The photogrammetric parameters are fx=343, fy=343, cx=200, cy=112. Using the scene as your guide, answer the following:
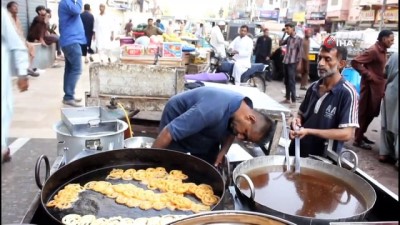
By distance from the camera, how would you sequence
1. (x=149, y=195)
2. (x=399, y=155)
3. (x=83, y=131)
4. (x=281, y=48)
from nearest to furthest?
(x=399, y=155) < (x=149, y=195) < (x=83, y=131) < (x=281, y=48)

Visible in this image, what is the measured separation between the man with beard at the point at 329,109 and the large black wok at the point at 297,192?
1.04ft

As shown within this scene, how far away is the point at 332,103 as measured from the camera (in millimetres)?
2807

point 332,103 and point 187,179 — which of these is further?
point 332,103

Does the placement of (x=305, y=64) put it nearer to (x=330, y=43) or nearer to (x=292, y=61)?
(x=292, y=61)

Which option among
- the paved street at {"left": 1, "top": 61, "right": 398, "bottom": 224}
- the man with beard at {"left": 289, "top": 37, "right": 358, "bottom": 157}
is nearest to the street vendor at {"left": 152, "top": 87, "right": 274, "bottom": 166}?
the man with beard at {"left": 289, "top": 37, "right": 358, "bottom": 157}

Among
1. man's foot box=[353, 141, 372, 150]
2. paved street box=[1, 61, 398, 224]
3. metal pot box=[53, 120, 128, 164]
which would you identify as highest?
metal pot box=[53, 120, 128, 164]

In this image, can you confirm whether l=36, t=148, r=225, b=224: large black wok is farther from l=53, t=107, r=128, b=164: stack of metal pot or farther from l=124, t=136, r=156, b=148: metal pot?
l=124, t=136, r=156, b=148: metal pot

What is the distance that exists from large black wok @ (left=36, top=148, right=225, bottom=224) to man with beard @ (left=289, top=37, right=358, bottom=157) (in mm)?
755

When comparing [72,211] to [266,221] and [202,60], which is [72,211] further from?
[202,60]

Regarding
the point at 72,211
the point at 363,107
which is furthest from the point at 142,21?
the point at 72,211

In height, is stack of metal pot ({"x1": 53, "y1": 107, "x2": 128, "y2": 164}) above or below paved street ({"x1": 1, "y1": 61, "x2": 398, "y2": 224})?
above

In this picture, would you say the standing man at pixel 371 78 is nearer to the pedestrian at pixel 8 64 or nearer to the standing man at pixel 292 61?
the standing man at pixel 292 61

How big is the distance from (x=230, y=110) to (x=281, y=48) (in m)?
10.4

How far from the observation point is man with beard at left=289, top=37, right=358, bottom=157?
267 cm
